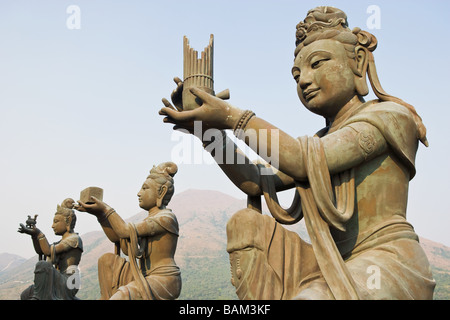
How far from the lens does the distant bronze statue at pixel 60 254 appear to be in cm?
974

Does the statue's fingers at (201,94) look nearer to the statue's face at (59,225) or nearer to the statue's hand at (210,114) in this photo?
the statue's hand at (210,114)

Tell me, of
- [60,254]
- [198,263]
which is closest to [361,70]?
[60,254]

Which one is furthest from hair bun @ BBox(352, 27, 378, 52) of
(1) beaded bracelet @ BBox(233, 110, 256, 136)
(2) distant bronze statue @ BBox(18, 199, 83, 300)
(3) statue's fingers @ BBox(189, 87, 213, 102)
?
(2) distant bronze statue @ BBox(18, 199, 83, 300)

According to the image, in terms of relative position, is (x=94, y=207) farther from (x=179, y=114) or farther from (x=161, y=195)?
(x=179, y=114)

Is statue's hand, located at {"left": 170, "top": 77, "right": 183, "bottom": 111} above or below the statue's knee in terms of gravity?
above

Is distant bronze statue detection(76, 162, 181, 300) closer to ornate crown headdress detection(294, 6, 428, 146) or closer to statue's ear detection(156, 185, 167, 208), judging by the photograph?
statue's ear detection(156, 185, 167, 208)

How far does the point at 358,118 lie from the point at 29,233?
8694 mm

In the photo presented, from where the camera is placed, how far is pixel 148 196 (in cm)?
736

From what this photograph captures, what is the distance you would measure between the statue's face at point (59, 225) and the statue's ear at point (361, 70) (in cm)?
823

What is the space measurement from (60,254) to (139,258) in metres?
4.50

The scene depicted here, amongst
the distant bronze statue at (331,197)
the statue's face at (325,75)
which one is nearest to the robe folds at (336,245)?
the distant bronze statue at (331,197)

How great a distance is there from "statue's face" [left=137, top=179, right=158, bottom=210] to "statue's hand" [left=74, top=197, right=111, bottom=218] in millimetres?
826

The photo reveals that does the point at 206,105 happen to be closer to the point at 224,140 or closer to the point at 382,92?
the point at 224,140

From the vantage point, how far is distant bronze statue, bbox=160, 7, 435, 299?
350 centimetres
